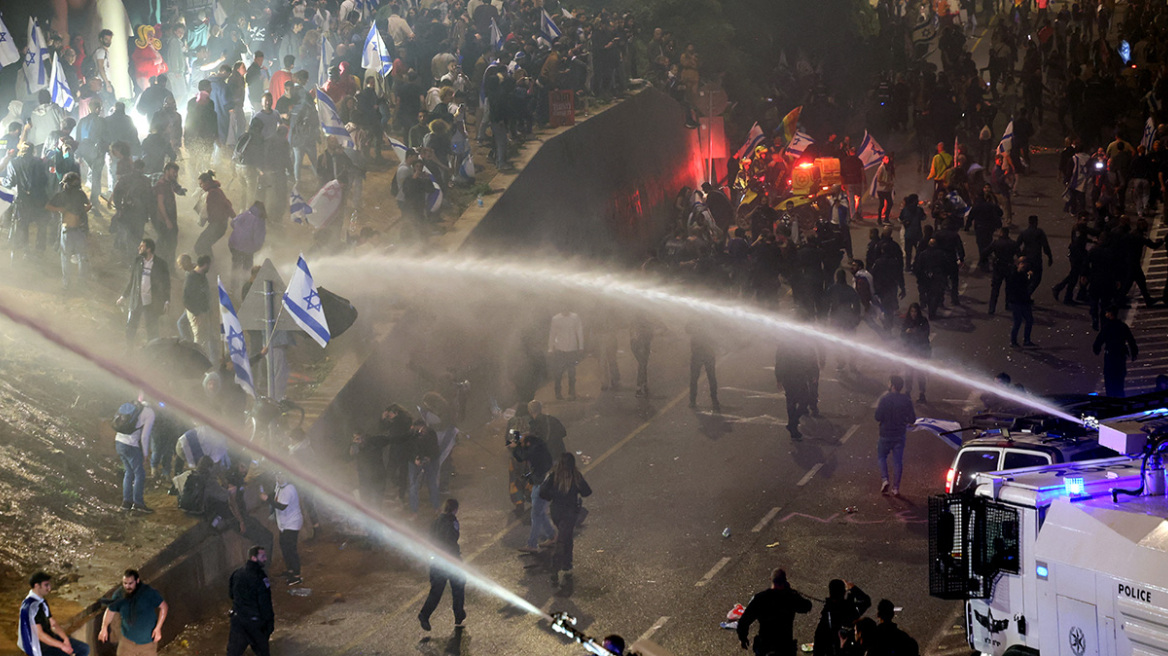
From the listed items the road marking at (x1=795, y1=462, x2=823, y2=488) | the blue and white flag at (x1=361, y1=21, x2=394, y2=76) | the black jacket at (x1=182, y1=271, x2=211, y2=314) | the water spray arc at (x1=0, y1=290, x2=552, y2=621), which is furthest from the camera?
the blue and white flag at (x1=361, y1=21, x2=394, y2=76)

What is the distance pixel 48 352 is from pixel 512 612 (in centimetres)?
916

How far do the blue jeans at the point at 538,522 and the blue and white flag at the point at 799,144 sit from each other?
18694 mm

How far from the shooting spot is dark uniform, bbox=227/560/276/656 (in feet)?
44.2

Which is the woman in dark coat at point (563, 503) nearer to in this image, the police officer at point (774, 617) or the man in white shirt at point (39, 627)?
the police officer at point (774, 617)

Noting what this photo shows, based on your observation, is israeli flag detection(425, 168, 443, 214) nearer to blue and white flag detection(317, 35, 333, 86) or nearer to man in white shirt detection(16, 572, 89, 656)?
blue and white flag detection(317, 35, 333, 86)

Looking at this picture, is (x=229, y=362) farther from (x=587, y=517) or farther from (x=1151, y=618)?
(x=1151, y=618)

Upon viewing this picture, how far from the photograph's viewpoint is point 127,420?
1619cm

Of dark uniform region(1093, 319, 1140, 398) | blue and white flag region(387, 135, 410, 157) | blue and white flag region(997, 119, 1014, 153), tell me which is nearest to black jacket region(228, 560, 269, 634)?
dark uniform region(1093, 319, 1140, 398)

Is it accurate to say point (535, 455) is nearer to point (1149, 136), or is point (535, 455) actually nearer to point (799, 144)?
point (799, 144)

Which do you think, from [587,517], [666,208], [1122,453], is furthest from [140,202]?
Answer: [666,208]

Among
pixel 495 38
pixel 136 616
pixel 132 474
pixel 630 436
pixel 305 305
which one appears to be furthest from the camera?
pixel 495 38

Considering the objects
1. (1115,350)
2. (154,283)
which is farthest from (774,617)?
(154,283)

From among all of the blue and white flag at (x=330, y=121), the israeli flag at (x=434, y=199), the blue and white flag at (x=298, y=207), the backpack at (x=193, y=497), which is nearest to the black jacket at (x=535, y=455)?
the backpack at (x=193, y=497)

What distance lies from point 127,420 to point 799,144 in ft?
68.9
